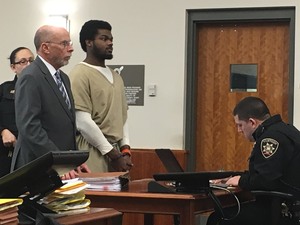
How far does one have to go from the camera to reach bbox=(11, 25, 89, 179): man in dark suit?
346 centimetres

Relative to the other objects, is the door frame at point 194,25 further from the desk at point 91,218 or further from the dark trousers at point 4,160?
the desk at point 91,218

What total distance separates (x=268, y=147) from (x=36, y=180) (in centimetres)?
176

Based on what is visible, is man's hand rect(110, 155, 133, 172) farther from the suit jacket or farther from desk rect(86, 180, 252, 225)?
desk rect(86, 180, 252, 225)

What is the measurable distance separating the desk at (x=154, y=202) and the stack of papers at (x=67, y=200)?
2.02 ft

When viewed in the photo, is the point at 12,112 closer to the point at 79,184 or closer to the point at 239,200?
the point at 239,200

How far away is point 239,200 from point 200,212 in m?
0.65

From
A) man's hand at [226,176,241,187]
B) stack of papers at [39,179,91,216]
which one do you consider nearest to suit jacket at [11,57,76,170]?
stack of papers at [39,179,91,216]

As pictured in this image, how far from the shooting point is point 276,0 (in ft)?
19.6

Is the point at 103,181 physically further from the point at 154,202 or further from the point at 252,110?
the point at 252,110

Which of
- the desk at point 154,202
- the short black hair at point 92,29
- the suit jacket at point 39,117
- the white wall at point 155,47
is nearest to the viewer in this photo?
the desk at point 154,202

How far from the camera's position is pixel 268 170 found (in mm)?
3678

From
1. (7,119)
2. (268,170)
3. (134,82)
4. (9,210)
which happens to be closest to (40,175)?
(9,210)

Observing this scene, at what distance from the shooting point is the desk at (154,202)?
10.7 feet

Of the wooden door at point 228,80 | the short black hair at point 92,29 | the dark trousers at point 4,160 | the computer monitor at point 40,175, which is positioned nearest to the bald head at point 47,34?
the short black hair at point 92,29
